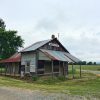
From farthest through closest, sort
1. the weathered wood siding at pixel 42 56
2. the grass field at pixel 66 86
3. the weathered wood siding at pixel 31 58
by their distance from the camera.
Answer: the weathered wood siding at pixel 31 58, the weathered wood siding at pixel 42 56, the grass field at pixel 66 86

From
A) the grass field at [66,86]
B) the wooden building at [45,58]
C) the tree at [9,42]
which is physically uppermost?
the tree at [9,42]

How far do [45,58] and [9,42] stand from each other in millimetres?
26396

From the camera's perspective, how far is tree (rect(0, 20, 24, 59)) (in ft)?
189

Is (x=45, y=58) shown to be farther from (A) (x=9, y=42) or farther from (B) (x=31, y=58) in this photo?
(A) (x=9, y=42)

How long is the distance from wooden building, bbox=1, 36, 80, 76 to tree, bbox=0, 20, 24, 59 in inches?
673

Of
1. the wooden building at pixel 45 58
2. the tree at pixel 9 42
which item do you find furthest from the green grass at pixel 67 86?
the tree at pixel 9 42

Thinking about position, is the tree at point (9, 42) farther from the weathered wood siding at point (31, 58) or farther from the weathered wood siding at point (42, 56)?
the weathered wood siding at point (42, 56)

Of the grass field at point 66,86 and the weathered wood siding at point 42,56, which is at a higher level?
the weathered wood siding at point 42,56

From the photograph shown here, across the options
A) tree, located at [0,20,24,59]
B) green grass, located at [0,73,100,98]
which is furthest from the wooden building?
tree, located at [0,20,24,59]

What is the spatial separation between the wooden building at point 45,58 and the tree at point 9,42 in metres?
17.1

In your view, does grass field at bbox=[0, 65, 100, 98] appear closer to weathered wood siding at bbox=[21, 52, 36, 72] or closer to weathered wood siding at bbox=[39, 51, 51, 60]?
weathered wood siding at bbox=[39, 51, 51, 60]

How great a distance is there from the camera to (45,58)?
3441 cm

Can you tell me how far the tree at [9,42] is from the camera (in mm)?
57500

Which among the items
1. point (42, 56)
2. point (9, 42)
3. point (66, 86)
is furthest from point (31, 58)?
point (9, 42)
